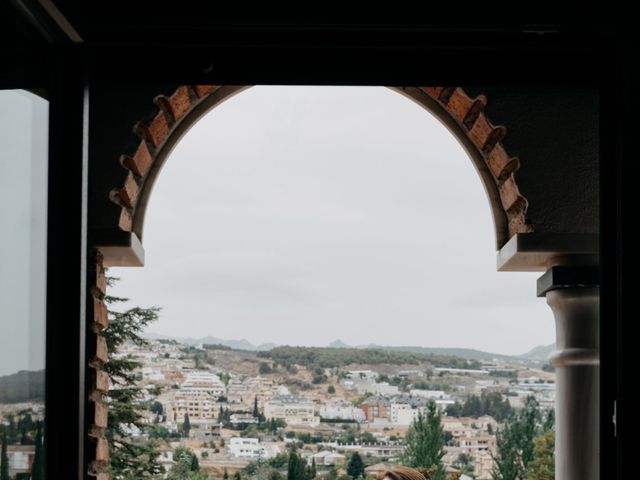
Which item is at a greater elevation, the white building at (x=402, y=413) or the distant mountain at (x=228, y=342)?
the distant mountain at (x=228, y=342)

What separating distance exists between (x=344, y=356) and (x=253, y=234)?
4.75 feet

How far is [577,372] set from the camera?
9.00 feet

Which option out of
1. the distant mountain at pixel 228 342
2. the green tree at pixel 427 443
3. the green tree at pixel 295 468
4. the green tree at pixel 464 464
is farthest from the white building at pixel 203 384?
the green tree at pixel 464 464

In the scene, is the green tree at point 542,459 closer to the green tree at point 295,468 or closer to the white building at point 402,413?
the white building at point 402,413

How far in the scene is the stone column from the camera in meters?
2.71

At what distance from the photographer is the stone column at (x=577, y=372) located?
8.91ft

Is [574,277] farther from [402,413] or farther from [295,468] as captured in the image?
[402,413]

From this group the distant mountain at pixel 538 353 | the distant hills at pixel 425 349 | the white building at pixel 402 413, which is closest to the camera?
the white building at pixel 402 413

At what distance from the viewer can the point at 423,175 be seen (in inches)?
300

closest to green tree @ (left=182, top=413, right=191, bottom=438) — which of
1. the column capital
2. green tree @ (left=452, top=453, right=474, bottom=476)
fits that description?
green tree @ (left=452, top=453, right=474, bottom=476)

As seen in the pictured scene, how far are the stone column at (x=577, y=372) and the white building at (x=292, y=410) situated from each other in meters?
3.60

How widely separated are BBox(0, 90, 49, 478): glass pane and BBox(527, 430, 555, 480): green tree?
19.0 ft

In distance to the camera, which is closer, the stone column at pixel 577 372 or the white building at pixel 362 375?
the stone column at pixel 577 372

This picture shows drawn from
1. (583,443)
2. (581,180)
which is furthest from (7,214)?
(583,443)
